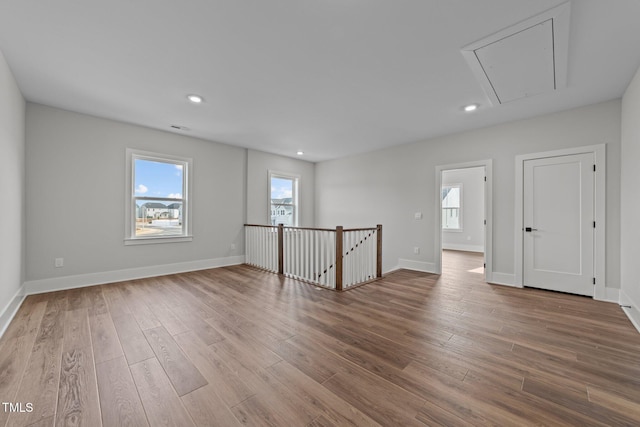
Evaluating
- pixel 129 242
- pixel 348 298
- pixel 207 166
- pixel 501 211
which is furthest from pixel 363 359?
pixel 207 166

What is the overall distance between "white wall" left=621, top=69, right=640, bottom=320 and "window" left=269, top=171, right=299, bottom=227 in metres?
5.72

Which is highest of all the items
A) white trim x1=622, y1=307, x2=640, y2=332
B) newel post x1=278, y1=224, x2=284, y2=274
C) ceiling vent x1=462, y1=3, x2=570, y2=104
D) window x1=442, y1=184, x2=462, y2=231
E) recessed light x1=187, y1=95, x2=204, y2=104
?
recessed light x1=187, y1=95, x2=204, y2=104

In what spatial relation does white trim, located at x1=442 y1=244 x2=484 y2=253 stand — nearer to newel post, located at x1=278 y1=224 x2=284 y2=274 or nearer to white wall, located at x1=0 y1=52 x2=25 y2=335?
newel post, located at x1=278 y1=224 x2=284 y2=274

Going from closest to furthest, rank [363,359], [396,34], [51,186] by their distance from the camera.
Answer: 1. [363,359]
2. [396,34]
3. [51,186]

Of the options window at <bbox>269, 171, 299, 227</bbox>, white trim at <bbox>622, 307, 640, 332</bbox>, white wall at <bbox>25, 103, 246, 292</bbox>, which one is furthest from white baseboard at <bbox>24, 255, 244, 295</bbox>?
white trim at <bbox>622, 307, 640, 332</bbox>

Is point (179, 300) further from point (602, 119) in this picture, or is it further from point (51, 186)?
point (602, 119)

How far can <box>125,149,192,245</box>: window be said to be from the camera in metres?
4.20

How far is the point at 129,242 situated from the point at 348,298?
3705mm

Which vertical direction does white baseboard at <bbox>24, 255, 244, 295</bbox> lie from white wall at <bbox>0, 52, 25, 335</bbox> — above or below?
Result: below

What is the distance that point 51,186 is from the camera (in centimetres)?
352

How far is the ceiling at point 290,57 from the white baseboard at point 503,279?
2456 mm

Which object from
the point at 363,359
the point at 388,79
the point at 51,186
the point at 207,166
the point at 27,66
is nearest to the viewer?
the point at 363,359

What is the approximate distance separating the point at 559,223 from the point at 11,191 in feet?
22.6

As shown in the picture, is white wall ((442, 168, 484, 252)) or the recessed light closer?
the recessed light
